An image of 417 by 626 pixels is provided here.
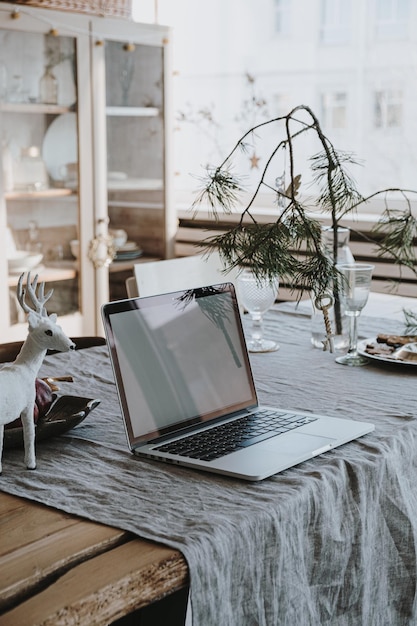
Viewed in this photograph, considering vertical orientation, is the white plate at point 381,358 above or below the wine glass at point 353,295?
below

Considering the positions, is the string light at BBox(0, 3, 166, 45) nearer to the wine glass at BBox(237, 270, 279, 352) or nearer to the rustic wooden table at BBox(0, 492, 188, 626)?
the wine glass at BBox(237, 270, 279, 352)

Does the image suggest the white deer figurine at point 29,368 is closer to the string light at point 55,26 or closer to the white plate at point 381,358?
the white plate at point 381,358

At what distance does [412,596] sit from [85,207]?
2622 mm

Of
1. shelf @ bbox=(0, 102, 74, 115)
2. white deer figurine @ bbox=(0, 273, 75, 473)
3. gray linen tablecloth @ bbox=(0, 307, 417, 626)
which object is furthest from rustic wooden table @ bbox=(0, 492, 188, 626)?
shelf @ bbox=(0, 102, 74, 115)

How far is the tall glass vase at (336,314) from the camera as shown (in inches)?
79.4

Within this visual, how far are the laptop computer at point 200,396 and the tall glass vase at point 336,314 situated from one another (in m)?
0.52

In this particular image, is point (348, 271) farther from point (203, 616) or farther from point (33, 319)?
point (203, 616)

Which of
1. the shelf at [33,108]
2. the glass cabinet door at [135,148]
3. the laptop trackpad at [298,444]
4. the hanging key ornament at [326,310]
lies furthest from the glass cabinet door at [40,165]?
the laptop trackpad at [298,444]

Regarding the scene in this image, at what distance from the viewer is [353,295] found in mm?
1833

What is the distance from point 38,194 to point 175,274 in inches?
38.0

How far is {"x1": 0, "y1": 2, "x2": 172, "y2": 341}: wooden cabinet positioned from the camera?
3.44 meters

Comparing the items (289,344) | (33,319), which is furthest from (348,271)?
(33,319)

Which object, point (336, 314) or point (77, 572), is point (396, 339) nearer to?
point (336, 314)

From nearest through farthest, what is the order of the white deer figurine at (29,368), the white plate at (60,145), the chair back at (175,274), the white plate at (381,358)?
1. the white deer figurine at (29,368)
2. the white plate at (381,358)
3. the chair back at (175,274)
4. the white plate at (60,145)
